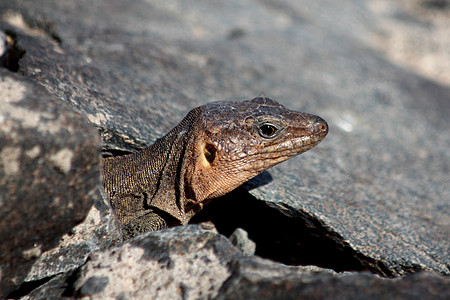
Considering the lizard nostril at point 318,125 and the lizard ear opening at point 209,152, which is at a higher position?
the lizard nostril at point 318,125

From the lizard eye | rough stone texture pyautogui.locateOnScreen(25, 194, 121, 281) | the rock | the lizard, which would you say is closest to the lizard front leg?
the lizard

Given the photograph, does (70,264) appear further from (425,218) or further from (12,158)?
(425,218)

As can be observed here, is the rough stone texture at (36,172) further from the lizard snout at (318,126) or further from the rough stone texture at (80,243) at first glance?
the lizard snout at (318,126)

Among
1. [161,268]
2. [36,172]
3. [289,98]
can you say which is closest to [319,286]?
[161,268]

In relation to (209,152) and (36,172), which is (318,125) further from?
(36,172)

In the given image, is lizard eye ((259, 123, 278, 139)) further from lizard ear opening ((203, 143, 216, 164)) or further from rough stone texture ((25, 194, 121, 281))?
rough stone texture ((25, 194, 121, 281))

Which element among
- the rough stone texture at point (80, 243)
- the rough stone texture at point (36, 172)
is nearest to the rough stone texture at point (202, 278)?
the rough stone texture at point (80, 243)

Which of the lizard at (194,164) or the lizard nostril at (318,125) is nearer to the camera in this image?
the lizard at (194,164)
